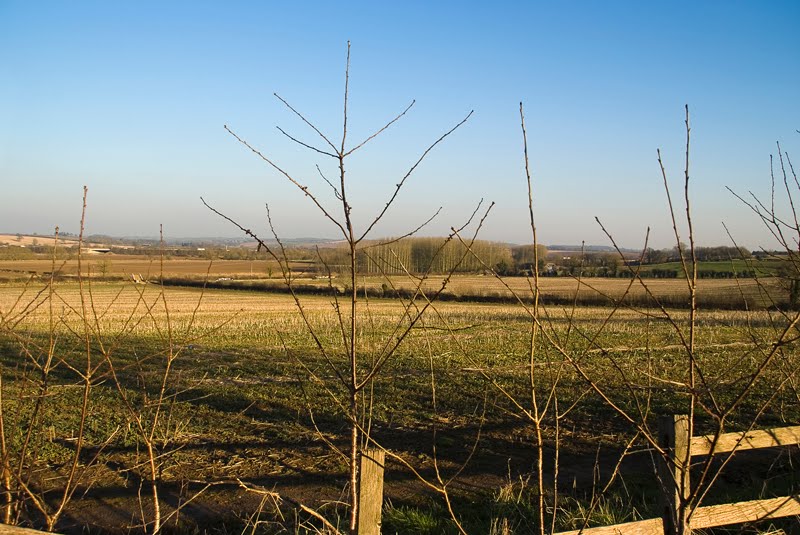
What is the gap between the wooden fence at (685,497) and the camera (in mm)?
2730

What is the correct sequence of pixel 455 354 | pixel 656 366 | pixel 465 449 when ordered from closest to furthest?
pixel 465 449 → pixel 656 366 → pixel 455 354

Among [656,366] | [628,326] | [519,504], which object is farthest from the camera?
[628,326]

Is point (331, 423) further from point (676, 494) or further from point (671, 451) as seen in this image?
point (671, 451)

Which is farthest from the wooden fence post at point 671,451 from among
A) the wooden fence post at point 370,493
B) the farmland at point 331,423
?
the wooden fence post at point 370,493

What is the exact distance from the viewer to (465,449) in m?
7.02

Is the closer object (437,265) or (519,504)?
(437,265)

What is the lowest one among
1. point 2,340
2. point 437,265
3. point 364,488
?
point 2,340

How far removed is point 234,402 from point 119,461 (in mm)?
2928

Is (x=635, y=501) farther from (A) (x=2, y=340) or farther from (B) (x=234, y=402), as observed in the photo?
(A) (x=2, y=340)

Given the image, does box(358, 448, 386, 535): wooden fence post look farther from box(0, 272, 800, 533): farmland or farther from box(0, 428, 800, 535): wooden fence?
box(0, 272, 800, 533): farmland

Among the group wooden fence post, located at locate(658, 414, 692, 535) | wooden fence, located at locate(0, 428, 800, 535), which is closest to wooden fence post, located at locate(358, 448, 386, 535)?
wooden fence, located at locate(0, 428, 800, 535)

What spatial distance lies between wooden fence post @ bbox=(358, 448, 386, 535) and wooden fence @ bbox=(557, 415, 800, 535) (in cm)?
84

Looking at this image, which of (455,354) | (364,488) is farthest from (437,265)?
(455,354)

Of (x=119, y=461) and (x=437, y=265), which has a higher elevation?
(x=437, y=265)
